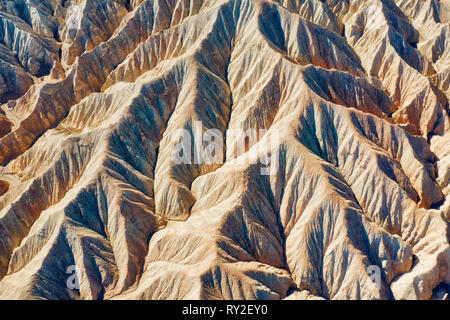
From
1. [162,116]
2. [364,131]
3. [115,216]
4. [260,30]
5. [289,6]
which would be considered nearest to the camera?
[115,216]

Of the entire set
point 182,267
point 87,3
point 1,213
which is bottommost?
point 182,267

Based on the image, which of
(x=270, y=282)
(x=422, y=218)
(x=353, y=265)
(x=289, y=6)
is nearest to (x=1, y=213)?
A: (x=270, y=282)

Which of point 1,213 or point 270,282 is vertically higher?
point 1,213

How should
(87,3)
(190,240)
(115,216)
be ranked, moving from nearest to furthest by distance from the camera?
(190,240), (115,216), (87,3)

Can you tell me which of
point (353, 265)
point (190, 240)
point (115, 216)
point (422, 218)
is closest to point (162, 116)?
point (115, 216)

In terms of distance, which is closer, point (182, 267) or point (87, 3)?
point (182, 267)
